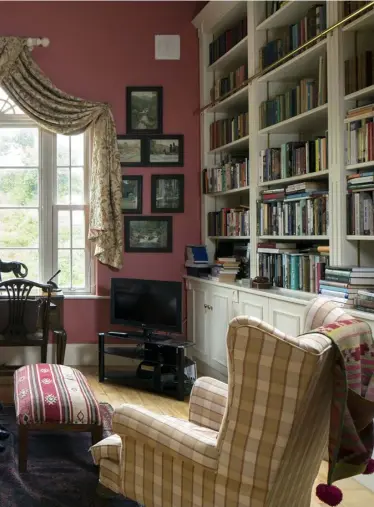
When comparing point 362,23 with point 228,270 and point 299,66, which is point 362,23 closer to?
point 299,66

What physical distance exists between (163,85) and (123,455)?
4372mm

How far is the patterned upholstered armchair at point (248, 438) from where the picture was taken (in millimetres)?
1843

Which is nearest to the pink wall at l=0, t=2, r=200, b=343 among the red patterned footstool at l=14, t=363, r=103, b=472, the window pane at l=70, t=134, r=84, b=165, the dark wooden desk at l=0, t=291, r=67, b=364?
the window pane at l=70, t=134, r=84, b=165

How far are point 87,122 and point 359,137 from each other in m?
3.07

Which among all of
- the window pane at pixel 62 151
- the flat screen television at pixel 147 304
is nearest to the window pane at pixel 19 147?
the window pane at pixel 62 151

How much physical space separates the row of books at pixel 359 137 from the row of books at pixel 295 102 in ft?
1.38

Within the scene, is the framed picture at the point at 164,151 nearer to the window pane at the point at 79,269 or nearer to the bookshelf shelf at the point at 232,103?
A: the bookshelf shelf at the point at 232,103

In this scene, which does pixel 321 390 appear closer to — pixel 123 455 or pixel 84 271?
pixel 123 455

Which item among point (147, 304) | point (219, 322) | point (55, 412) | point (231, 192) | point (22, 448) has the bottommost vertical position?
point (22, 448)

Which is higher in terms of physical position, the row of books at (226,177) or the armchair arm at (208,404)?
the row of books at (226,177)

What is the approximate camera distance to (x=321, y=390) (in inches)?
76.2

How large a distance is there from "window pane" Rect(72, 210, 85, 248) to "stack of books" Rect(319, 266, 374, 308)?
310 cm

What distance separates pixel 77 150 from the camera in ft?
19.6

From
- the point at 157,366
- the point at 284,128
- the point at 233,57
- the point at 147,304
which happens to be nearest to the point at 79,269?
the point at 147,304
